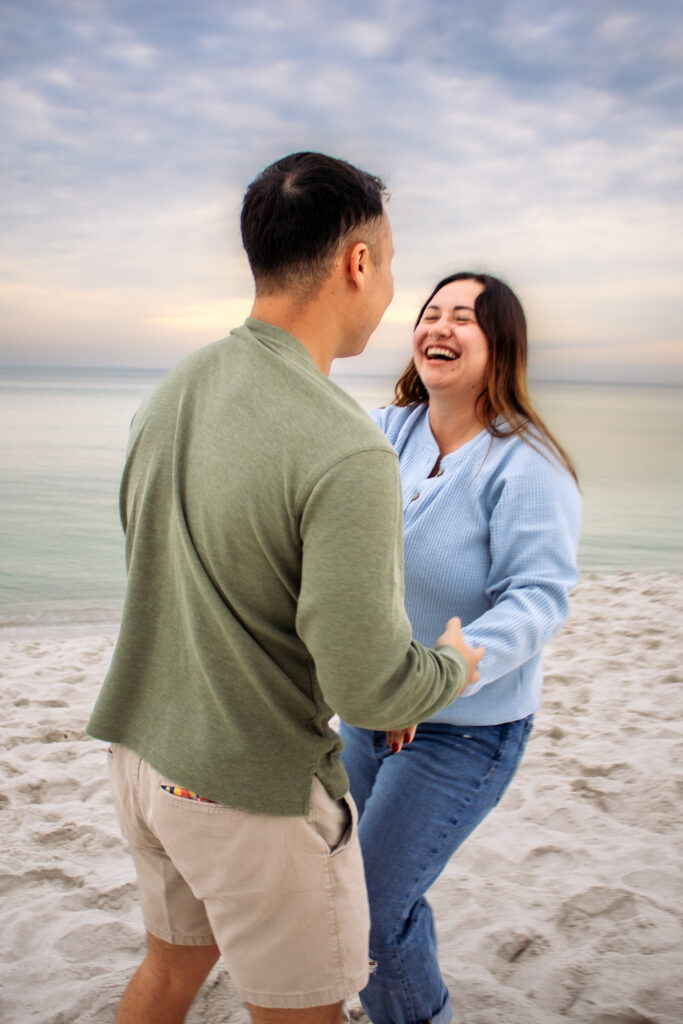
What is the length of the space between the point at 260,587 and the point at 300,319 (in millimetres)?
500

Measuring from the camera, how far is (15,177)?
169 feet

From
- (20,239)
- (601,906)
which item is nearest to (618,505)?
(601,906)

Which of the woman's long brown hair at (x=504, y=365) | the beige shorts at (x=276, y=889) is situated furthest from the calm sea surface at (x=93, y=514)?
the beige shorts at (x=276, y=889)

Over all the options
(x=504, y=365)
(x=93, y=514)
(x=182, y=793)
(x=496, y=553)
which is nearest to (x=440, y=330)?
(x=504, y=365)

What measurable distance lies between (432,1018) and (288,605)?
1.40m

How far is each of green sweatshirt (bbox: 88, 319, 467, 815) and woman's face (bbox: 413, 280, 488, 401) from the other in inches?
40.0

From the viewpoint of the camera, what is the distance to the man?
1319 millimetres

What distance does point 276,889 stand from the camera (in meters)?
1.48

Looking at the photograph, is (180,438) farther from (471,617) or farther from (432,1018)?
(432,1018)

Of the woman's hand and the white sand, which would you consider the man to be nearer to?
the woman's hand

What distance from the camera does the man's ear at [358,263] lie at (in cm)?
Result: 150

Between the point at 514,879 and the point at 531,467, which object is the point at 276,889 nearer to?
the point at 531,467

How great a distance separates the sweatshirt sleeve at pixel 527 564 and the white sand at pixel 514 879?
4.39 ft

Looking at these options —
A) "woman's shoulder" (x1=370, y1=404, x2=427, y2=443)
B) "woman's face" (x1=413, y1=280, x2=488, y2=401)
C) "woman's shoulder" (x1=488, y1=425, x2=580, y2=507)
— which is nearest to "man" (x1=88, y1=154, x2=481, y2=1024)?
"woman's shoulder" (x1=488, y1=425, x2=580, y2=507)
